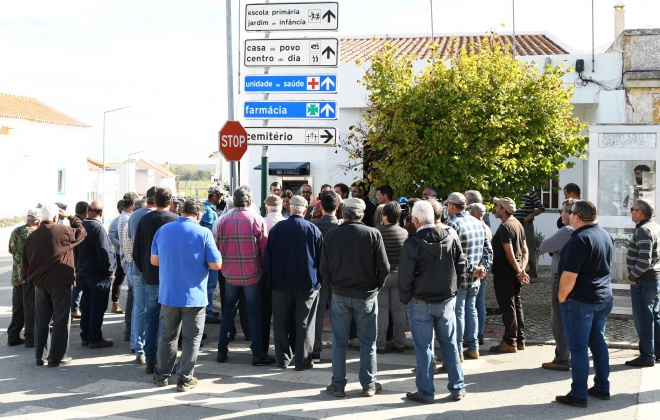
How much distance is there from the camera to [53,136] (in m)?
51.1

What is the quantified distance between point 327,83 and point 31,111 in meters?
45.9

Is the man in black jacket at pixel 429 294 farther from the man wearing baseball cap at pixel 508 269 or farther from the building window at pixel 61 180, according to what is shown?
the building window at pixel 61 180

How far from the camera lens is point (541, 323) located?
1020 centimetres

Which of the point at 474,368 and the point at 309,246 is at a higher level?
the point at 309,246

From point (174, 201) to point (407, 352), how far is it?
3613 millimetres

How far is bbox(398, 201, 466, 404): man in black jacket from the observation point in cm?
643

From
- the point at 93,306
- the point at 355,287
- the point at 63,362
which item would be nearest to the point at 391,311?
the point at 355,287

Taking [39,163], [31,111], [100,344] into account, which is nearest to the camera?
[100,344]

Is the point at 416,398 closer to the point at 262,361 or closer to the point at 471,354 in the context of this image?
the point at 471,354

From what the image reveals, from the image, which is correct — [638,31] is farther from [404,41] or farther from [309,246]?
[309,246]

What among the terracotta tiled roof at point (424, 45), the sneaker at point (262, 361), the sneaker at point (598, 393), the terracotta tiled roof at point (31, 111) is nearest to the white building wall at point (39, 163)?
the terracotta tiled roof at point (31, 111)

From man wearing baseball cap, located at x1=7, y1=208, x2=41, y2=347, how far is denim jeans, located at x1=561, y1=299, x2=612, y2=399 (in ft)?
20.2

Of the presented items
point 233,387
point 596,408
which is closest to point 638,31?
point 596,408

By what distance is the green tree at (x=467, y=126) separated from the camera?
10.8m
